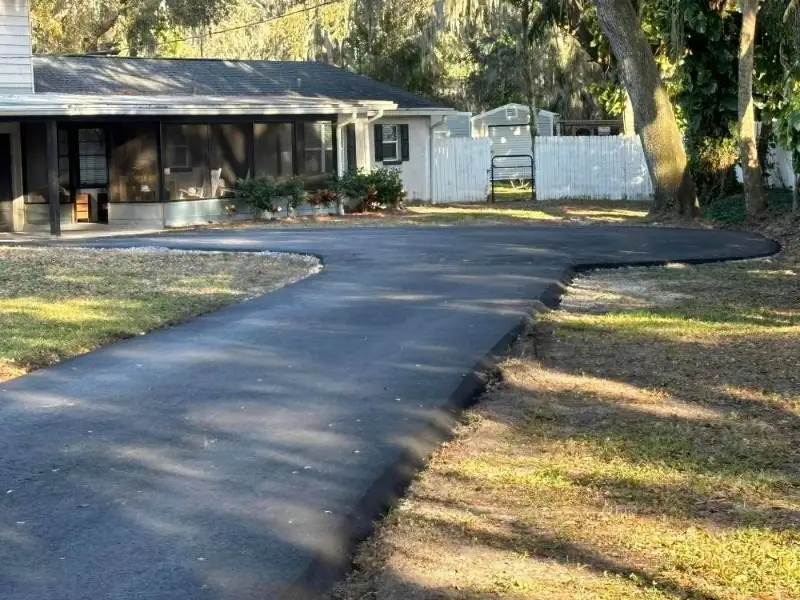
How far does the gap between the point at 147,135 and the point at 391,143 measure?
8831 mm

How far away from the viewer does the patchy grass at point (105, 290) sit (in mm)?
10586

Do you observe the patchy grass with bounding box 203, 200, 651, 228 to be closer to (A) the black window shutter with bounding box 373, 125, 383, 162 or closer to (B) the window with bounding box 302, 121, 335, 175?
(B) the window with bounding box 302, 121, 335, 175

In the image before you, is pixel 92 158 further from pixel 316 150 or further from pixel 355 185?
pixel 355 185

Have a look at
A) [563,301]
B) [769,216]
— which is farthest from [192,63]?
[563,301]

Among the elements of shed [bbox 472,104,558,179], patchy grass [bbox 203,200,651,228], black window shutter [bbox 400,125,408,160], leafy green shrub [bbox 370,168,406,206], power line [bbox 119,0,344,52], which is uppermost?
power line [bbox 119,0,344,52]

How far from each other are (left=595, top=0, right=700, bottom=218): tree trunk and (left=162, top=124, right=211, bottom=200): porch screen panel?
9097 millimetres

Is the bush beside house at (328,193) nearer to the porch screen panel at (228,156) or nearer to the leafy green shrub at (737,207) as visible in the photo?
the porch screen panel at (228,156)

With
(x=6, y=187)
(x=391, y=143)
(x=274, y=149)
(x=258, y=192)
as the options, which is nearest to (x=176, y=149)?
(x=258, y=192)

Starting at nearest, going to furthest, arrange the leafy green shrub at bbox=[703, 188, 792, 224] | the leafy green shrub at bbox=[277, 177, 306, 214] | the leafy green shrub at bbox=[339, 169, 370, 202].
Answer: the leafy green shrub at bbox=[703, 188, 792, 224] → the leafy green shrub at bbox=[277, 177, 306, 214] → the leafy green shrub at bbox=[339, 169, 370, 202]

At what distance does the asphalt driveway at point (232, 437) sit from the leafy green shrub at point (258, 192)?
43.9 feet

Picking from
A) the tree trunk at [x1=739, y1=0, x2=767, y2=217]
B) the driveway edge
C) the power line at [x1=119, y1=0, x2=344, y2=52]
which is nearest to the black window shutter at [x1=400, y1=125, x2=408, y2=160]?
the power line at [x1=119, y1=0, x2=344, y2=52]

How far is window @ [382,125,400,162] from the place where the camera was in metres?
33.6

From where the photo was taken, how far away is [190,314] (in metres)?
12.4

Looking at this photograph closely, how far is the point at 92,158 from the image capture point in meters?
26.7
